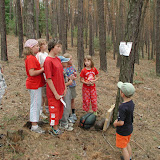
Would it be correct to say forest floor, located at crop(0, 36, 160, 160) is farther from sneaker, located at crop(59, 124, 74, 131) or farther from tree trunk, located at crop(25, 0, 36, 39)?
tree trunk, located at crop(25, 0, 36, 39)

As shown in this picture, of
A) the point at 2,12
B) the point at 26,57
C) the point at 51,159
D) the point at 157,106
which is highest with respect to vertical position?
the point at 2,12

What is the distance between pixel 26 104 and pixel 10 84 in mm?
1793

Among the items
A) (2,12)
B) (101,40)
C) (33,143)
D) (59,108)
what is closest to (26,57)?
(59,108)

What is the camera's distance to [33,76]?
3074mm

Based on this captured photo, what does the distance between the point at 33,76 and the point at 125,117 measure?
1789 millimetres

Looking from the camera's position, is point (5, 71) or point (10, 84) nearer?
point (10, 84)

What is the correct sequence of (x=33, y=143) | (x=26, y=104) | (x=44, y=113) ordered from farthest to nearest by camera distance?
(x=26, y=104), (x=44, y=113), (x=33, y=143)

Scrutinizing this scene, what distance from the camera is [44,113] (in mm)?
4242

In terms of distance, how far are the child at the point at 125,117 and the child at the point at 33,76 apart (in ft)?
4.94

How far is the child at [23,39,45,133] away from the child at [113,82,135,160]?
4.94ft

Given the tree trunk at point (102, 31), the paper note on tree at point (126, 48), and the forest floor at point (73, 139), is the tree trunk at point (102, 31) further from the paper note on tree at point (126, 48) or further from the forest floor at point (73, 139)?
the paper note on tree at point (126, 48)

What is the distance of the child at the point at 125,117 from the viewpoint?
258cm

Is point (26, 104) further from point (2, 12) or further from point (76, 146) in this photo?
point (2, 12)

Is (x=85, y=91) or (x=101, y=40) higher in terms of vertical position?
(x=101, y=40)
